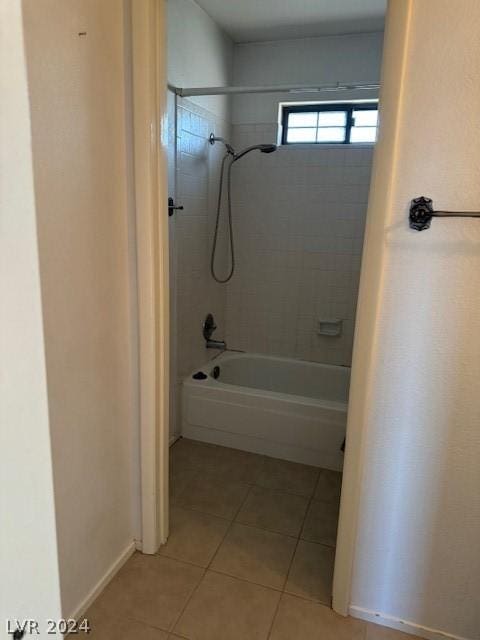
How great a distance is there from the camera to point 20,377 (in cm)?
57

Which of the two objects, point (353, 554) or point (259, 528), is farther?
point (259, 528)

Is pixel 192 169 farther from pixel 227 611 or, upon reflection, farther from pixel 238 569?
pixel 227 611

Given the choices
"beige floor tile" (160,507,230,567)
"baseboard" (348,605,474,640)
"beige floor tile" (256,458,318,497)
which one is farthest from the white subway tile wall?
"baseboard" (348,605,474,640)

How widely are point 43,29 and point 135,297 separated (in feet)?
2.65

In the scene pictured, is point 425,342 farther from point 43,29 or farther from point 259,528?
point 43,29

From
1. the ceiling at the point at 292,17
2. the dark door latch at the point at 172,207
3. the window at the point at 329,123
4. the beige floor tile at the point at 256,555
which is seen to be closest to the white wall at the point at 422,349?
the beige floor tile at the point at 256,555

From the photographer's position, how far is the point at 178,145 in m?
2.43

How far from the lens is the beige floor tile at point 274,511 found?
1.99 meters

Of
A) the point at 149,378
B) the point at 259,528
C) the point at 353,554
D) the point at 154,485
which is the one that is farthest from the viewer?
the point at 259,528

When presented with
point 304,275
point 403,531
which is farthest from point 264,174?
point 403,531

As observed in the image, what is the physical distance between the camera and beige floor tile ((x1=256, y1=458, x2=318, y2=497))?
2.27 meters

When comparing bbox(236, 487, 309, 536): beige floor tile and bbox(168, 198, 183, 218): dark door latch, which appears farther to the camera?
bbox(168, 198, 183, 218): dark door latch

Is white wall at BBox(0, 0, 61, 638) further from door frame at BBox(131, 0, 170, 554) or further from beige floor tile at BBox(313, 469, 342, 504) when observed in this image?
beige floor tile at BBox(313, 469, 342, 504)

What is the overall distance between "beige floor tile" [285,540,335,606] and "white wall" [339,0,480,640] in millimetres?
145
